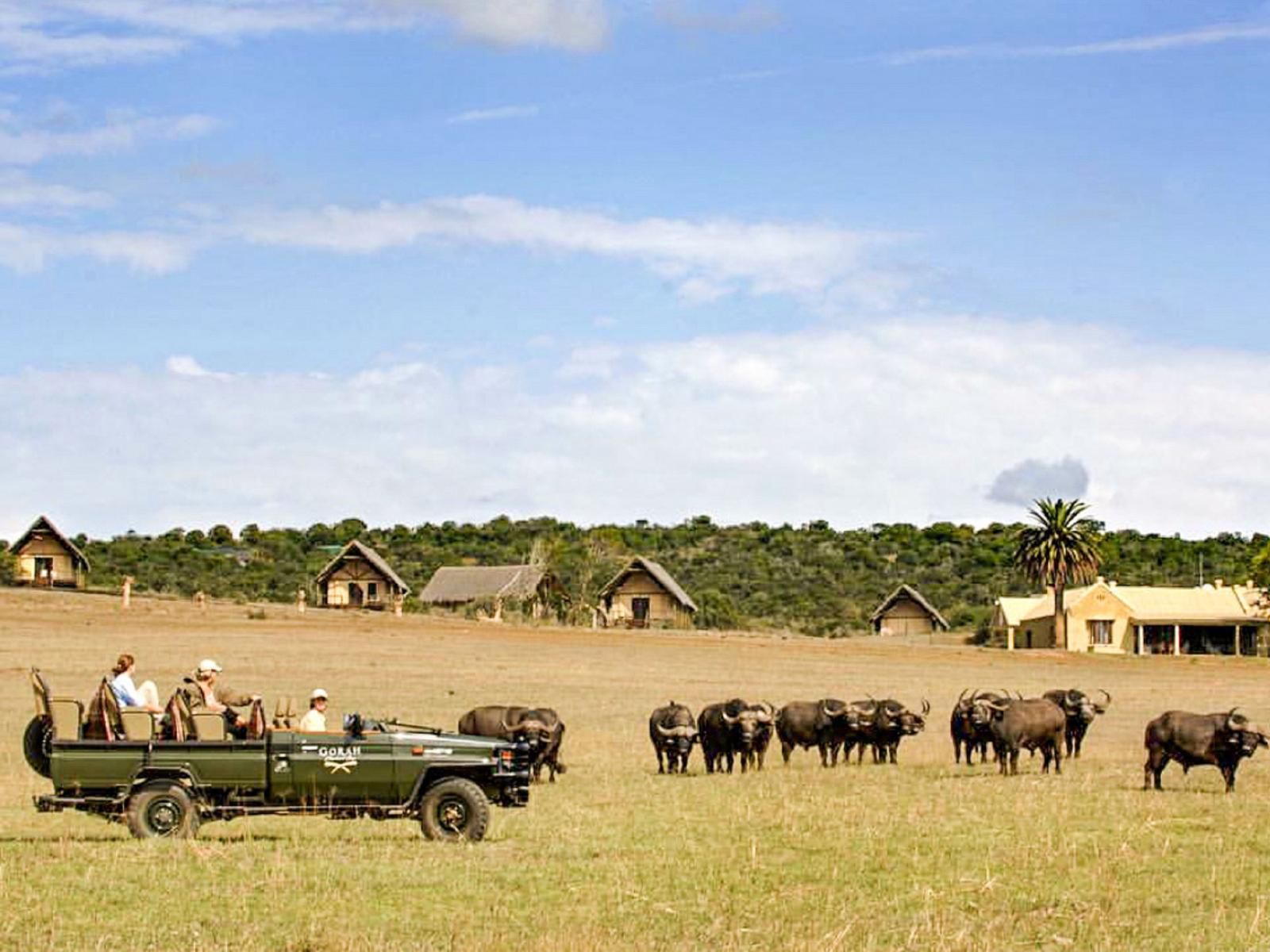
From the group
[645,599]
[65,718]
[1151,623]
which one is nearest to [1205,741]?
[65,718]

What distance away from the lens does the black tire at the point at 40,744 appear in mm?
20516

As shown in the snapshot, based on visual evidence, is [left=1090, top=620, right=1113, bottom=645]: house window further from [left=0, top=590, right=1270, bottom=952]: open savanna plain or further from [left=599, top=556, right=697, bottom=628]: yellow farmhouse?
[left=0, top=590, right=1270, bottom=952]: open savanna plain

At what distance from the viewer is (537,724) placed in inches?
1136

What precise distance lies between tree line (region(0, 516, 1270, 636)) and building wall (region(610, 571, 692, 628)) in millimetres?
2118

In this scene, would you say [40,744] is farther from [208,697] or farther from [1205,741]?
[1205,741]

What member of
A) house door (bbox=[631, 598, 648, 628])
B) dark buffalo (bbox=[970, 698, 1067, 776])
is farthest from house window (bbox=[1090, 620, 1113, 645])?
dark buffalo (bbox=[970, 698, 1067, 776])

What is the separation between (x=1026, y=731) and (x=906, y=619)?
70.3 m

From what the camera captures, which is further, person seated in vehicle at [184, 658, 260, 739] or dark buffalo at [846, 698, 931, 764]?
dark buffalo at [846, 698, 931, 764]

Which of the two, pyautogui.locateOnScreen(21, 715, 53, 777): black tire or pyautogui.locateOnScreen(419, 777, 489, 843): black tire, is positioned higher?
pyautogui.locateOnScreen(21, 715, 53, 777): black tire

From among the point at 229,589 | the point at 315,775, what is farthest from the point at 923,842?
the point at 229,589

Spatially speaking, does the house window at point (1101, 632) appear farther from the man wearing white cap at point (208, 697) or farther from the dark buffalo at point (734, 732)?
the man wearing white cap at point (208, 697)

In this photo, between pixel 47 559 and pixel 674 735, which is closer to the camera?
pixel 674 735

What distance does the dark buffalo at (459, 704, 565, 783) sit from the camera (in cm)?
2845

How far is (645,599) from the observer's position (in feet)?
318
